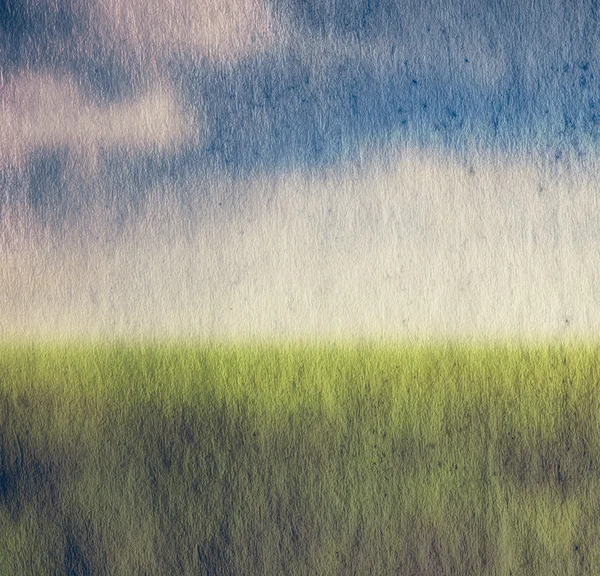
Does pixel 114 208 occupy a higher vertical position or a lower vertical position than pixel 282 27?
lower

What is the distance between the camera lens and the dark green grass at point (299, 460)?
166 centimetres

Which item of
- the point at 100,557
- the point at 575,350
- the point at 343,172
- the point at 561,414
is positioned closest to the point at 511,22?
the point at 343,172

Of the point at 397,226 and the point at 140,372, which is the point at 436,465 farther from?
the point at 140,372

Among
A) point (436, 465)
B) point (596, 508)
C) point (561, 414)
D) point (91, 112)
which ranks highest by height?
point (91, 112)

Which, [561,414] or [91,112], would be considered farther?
[91,112]

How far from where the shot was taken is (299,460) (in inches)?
67.4

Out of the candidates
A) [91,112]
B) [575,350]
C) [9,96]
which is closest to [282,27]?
[91,112]

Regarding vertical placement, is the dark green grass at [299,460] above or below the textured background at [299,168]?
below

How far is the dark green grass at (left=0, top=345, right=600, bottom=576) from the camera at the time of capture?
166cm

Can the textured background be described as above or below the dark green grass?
above

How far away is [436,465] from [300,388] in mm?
394

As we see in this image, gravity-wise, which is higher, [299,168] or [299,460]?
[299,168]

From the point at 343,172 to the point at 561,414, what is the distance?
0.82 m

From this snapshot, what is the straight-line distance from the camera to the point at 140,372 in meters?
1.75
